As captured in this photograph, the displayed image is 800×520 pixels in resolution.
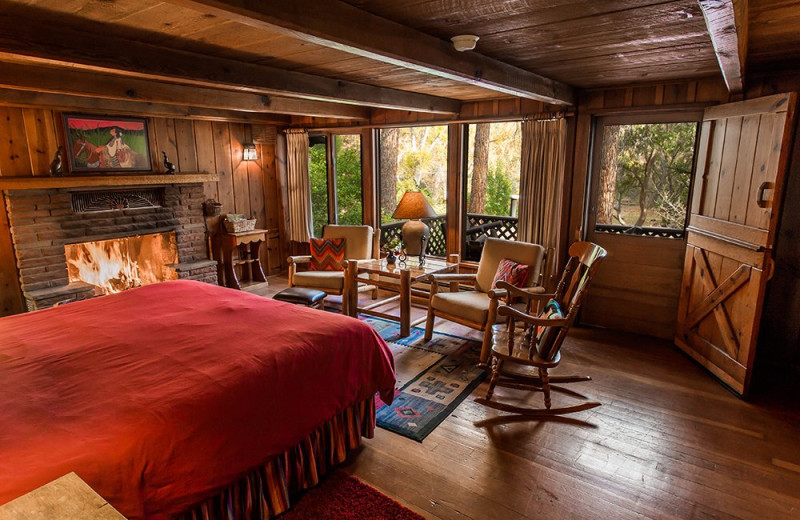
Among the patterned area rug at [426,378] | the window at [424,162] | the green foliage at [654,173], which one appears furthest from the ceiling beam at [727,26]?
the window at [424,162]

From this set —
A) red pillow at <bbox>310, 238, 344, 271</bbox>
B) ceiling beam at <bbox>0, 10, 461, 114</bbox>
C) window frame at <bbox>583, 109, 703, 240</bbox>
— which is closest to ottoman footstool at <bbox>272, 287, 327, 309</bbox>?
red pillow at <bbox>310, 238, 344, 271</bbox>

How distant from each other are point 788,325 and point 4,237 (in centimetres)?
663

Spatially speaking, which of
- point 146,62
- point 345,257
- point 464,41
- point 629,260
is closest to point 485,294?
point 629,260

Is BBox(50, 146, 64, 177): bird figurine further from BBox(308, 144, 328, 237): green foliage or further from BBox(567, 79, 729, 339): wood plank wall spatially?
BBox(567, 79, 729, 339): wood plank wall

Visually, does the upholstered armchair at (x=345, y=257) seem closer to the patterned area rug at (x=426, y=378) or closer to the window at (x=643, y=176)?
the patterned area rug at (x=426, y=378)

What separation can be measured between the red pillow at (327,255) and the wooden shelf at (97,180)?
1.63 metres

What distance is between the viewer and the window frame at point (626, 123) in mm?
3914

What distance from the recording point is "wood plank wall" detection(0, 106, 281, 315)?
4102mm

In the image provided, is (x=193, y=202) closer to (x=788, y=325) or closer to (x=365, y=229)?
(x=365, y=229)

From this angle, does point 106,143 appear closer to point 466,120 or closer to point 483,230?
point 466,120

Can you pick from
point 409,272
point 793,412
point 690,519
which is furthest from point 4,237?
point 793,412

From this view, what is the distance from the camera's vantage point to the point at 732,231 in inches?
127

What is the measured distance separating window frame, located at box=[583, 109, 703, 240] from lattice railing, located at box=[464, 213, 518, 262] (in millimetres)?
1324

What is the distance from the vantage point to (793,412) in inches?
116
